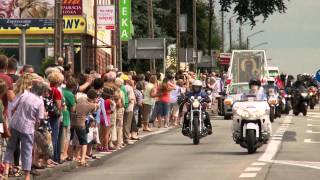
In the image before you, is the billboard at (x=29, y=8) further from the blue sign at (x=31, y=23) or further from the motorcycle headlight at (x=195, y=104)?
the motorcycle headlight at (x=195, y=104)

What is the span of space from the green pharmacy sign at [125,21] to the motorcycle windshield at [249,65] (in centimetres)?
1092

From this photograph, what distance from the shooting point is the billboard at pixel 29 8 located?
4756 centimetres

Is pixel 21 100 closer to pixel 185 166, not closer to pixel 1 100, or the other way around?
pixel 1 100

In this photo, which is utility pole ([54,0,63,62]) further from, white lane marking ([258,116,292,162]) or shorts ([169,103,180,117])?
shorts ([169,103,180,117])

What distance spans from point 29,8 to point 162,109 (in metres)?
15.1

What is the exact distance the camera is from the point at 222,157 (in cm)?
2183

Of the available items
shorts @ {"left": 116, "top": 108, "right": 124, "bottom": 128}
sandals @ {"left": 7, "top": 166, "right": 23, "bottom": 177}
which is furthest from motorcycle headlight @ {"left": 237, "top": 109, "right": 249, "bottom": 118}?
sandals @ {"left": 7, "top": 166, "right": 23, "bottom": 177}

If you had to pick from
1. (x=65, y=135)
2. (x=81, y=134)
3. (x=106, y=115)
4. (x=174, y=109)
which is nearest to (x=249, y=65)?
(x=174, y=109)

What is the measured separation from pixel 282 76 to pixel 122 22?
9.45 m

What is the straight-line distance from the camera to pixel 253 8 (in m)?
75.8

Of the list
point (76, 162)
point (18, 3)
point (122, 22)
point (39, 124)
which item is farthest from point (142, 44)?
point (39, 124)

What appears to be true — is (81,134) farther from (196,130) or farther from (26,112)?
(196,130)

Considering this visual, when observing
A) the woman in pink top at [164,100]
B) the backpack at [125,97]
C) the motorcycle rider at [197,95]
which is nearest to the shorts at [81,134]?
the backpack at [125,97]

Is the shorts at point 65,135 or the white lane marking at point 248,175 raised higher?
the shorts at point 65,135
